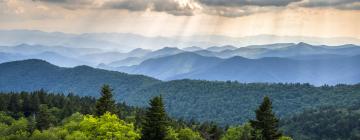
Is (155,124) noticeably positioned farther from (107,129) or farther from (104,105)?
(104,105)

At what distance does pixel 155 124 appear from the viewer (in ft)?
185

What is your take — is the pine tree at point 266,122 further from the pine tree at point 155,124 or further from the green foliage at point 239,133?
the green foliage at point 239,133

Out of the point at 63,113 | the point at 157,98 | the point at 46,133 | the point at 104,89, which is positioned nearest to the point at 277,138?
the point at 157,98

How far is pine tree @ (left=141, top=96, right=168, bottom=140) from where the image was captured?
5631 centimetres

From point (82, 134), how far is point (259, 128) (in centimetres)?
2195

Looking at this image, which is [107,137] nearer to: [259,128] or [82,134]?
[82,134]

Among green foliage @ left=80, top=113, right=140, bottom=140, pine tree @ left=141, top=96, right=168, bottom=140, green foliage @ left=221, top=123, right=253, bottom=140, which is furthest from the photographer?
green foliage @ left=221, top=123, right=253, bottom=140

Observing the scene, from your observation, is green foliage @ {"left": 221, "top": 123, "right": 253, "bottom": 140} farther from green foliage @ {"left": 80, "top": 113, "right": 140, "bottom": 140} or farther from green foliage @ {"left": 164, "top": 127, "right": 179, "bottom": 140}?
green foliage @ {"left": 80, "top": 113, "right": 140, "bottom": 140}

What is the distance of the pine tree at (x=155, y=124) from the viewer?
5631cm

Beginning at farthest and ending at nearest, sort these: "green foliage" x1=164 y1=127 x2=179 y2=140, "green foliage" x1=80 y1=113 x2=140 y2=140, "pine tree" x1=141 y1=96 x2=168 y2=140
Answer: "green foliage" x1=80 y1=113 x2=140 y2=140, "green foliage" x1=164 y1=127 x2=179 y2=140, "pine tree" x1=141 y1=96 x2=168 y2=140

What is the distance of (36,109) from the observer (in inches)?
5394

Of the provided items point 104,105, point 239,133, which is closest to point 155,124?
point 104,105

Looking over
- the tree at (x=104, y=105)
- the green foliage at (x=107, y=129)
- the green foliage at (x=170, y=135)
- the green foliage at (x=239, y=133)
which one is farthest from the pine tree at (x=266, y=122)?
the green foliage at (x=239, y=133)

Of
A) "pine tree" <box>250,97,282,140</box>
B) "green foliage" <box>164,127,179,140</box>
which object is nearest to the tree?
"green foliage" <box>164,127,179,140</box>
